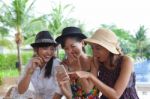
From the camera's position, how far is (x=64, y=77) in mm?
997

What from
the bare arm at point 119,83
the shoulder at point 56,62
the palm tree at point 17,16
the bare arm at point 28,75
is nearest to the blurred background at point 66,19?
the palm tree at point 17,16

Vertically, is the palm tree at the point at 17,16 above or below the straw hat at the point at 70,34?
above

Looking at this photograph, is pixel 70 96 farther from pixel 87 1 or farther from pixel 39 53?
pixel 87 1

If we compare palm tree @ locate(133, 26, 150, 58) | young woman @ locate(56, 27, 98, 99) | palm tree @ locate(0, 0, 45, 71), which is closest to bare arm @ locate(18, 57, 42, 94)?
young woman @ locate(56, 27, 98, 99)

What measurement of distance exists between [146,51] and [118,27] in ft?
4.01

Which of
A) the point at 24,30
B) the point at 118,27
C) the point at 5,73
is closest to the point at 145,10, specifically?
the point at 118,27

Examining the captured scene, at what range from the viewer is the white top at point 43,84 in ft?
3.97

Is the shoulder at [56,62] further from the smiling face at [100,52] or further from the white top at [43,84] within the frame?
the smiling face at [100,52]

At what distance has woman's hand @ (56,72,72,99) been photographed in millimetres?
998

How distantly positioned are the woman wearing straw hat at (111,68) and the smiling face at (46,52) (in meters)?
0.23

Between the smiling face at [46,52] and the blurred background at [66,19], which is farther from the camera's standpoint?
the blurred background at [66,19]

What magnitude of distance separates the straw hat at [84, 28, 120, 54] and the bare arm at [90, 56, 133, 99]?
52 millimetres

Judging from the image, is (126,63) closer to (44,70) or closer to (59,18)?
(44,70)

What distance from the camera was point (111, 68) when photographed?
3.48 feet
